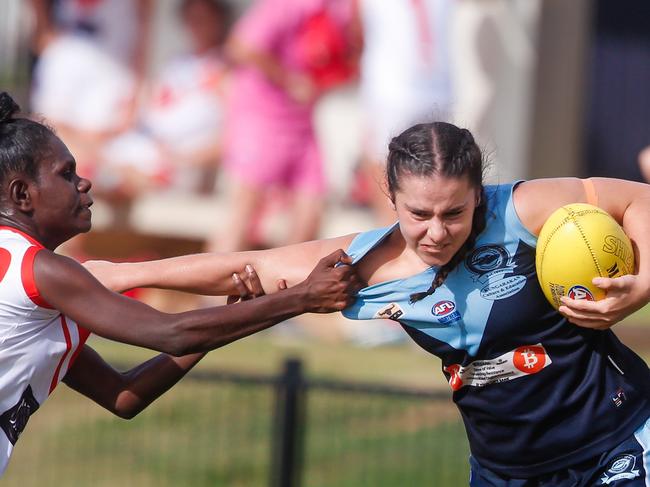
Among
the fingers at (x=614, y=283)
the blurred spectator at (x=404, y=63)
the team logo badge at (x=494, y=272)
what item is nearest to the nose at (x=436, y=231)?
the team logo badge at (x=494, y=272)

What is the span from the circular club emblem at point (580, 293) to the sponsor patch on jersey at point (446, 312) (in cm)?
37

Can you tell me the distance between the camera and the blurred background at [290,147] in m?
7.49

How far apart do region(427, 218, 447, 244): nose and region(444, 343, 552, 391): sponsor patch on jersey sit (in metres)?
0.50

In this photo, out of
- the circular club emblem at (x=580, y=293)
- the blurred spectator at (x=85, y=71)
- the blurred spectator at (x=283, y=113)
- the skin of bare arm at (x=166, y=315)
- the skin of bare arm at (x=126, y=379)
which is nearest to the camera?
the skin of bare arm at (x=166, y=315)

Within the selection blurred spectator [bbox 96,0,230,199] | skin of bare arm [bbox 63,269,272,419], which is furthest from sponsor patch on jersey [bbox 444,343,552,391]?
blurred spectator [bbox 96,0,230,199]

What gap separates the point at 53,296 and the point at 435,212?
3.88 ft

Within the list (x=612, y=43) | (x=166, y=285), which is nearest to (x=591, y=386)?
(x=166, y=285)

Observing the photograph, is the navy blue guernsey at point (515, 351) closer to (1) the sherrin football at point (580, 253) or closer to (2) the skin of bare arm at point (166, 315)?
(1) the sherrin football at point (580, 253)

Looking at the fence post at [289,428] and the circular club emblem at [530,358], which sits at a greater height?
the circular club emblem at [530,358]

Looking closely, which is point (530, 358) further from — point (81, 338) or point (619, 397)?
point (81, 338)

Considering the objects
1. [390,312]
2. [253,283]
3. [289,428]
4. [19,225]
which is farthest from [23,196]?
[289,428]

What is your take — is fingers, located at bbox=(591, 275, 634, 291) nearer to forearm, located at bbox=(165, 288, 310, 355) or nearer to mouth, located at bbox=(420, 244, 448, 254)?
mouth, located at bbox=(420, 244, 448, 254)

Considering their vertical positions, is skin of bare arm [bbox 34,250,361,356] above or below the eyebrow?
below

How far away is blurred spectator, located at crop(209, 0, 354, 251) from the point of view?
956 centimetres
